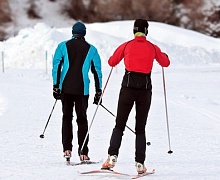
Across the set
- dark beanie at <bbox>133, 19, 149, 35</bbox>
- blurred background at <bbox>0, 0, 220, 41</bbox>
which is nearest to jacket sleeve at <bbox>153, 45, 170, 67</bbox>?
dark beanie at <bbox>133, 19, 149, 35</bbox>

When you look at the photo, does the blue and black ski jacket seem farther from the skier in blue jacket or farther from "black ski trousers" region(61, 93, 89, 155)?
"black ski trousers" region(61, 93, 89, 155)

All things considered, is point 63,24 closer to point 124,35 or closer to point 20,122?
point 124,35

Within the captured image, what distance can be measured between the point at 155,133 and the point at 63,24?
37.1m

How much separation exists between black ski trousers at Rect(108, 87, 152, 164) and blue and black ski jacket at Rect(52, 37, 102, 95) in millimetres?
745

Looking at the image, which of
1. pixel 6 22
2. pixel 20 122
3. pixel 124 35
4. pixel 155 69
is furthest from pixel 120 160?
pixel 6 22

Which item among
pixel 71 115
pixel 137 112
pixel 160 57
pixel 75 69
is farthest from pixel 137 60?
pixel 71 115

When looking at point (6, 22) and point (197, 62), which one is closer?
point (197, 62)

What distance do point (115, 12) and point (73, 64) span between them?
137ft

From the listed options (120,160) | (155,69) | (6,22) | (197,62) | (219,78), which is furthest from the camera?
(6,22)

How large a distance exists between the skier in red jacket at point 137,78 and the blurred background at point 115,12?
1570 inches

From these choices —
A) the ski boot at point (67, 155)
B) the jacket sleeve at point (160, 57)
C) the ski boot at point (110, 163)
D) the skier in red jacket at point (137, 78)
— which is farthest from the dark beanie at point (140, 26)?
the ski boot at point (67, 155)

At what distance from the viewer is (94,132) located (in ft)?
34.2

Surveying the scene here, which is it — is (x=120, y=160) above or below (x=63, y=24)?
below

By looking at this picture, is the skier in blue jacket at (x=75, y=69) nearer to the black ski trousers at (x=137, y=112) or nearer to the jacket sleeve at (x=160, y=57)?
the black ski trousers at (x=137, y=112)
